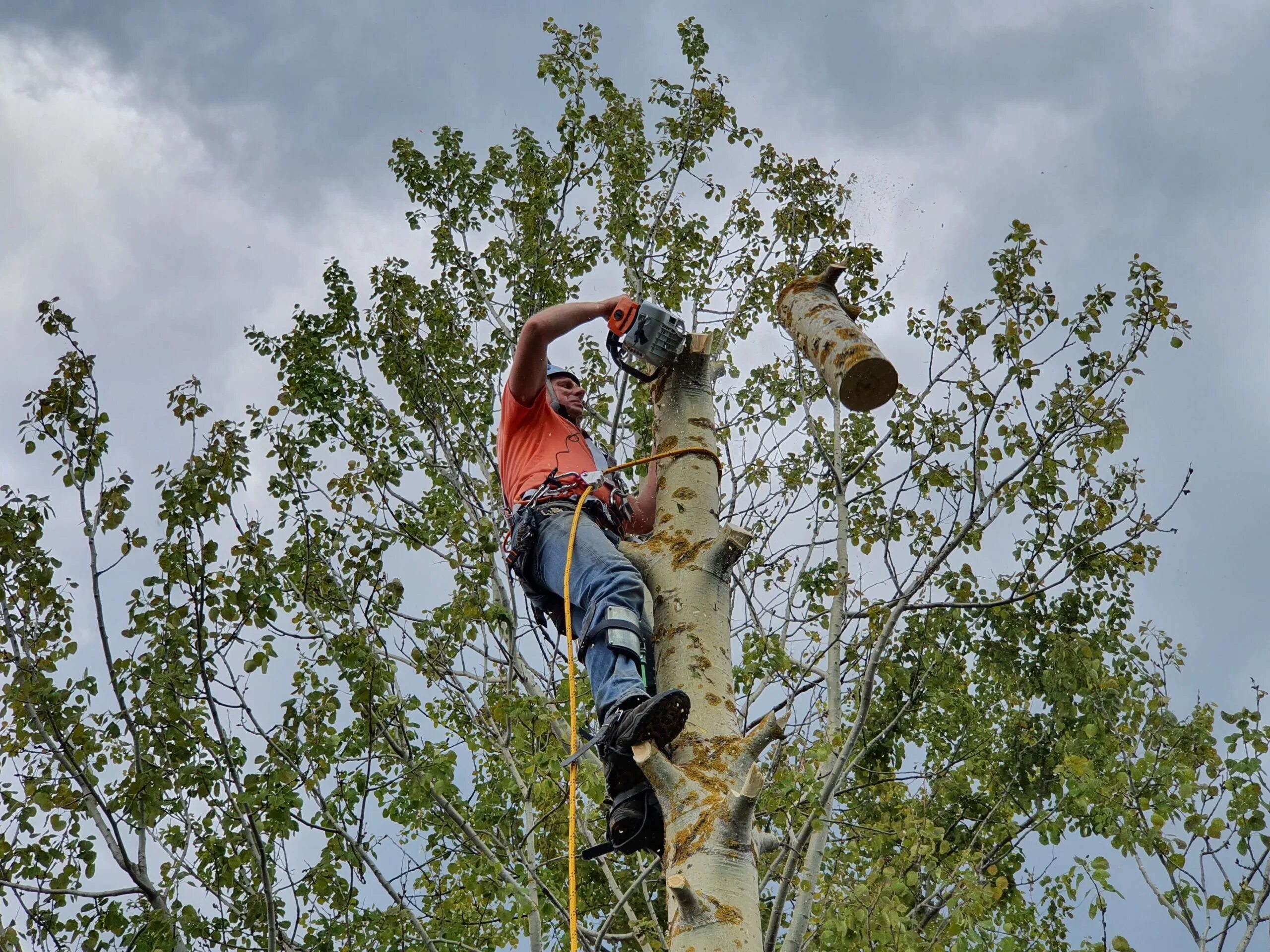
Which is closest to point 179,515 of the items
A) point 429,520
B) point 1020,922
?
point 429,520

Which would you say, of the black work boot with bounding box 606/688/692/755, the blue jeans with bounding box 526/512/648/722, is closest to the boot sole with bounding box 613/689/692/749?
the black work boot with bounding box 606/688/692/755

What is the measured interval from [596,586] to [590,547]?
0.20 meters

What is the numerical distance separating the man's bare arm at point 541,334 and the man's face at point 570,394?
0.32m

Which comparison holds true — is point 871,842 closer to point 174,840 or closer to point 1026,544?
point 1026,544

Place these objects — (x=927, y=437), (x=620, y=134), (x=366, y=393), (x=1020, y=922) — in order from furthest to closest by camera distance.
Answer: (x=620, y=134)
(x=366, y=393)
(x=1020, y=922)
(x=927, y=437)

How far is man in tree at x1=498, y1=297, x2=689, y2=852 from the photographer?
9.86ft

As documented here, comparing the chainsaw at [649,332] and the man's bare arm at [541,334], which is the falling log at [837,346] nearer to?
the chainsaw at [649,332]

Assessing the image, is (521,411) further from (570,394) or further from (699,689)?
(699,689)

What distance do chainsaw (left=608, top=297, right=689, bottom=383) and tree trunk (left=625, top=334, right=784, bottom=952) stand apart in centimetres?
7

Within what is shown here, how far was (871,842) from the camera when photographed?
5.64 metres

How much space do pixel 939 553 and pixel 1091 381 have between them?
175 cm

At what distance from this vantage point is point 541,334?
3.84 metres

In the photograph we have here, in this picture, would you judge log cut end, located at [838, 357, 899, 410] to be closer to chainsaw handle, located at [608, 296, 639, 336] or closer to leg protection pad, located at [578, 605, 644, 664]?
chainsaw handle, located at [608, 296, 639, 336]

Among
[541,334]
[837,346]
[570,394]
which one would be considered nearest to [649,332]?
[541,334]
